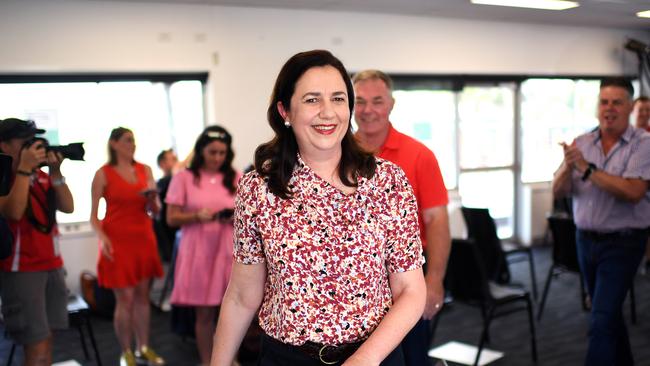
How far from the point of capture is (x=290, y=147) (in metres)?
1.62

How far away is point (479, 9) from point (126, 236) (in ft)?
14.0

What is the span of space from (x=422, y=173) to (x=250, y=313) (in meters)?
1.11

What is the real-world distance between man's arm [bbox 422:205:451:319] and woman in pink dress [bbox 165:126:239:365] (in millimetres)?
1527

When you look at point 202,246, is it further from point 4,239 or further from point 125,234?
point 4,239

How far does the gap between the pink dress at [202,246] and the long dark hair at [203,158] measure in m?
0.03

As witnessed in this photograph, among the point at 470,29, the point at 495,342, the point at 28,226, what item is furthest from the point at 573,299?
the point at 28,226

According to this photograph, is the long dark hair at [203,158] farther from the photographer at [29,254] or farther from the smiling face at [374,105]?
the smiling face at [374,105]

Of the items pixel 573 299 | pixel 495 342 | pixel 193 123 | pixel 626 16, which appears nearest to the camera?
pixel 495 342

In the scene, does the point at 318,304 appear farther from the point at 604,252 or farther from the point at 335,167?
the point at 604,252

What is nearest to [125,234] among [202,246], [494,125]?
[202,246]

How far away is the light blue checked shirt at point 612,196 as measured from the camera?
10.3 ft

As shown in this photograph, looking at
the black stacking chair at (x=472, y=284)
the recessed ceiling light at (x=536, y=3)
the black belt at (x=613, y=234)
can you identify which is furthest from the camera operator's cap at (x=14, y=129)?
the recessed ceiling light at (x=536, y=3)

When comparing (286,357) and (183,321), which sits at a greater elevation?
(286,357)

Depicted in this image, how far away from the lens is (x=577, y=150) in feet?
10.4
